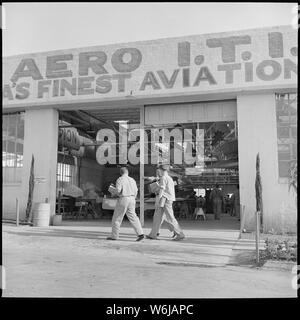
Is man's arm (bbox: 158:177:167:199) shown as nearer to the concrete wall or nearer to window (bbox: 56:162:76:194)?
the concrete wall

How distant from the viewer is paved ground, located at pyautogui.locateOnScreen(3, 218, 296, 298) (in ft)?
16.2

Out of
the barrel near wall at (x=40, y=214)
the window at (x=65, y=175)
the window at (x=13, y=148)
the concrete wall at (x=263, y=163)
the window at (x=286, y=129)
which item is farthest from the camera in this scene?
the window at (x=65, y=175)

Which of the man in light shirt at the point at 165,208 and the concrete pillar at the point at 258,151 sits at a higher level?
the concrete pillar at the point at 258,151

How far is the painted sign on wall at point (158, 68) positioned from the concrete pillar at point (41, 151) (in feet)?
2.19

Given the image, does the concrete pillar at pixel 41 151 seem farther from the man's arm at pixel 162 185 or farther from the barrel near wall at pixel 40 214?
the man's arm at pixel 162 185

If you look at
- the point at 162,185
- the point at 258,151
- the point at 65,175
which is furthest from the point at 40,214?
the point at 65,175

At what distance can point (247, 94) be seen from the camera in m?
12.3

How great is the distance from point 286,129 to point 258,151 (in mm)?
1088

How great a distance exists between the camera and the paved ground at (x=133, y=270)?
194 inches

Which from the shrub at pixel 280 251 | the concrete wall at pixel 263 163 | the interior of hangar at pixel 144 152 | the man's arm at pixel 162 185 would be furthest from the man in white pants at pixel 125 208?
the interior of hangar at pixel 144 152

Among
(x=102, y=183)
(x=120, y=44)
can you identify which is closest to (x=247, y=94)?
(x=120, y=44)

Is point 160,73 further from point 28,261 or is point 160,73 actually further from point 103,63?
point 28,261

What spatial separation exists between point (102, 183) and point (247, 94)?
14.6m

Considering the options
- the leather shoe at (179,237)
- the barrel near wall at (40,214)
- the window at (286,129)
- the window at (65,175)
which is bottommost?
the leather shoe at (179,237)
